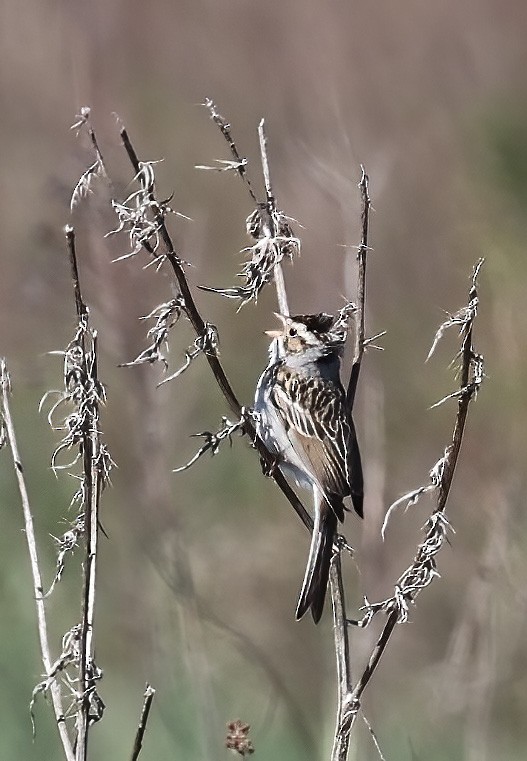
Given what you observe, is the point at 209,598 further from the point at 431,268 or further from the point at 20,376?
the point at 431,268

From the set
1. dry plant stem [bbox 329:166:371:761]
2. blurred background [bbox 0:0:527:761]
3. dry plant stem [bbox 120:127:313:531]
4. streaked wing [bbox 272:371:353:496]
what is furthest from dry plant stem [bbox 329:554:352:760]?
streaked wing [bbox 272:371:353:496]

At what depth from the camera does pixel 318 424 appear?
3.46 metres

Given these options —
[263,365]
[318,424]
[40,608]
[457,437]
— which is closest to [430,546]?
[457,437]

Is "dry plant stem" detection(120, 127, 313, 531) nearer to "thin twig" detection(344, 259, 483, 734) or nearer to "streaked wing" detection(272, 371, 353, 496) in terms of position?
"thin twig" detection(344, 259, 483, 734)

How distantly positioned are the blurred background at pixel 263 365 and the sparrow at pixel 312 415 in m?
0.12

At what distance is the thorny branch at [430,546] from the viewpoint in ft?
6.46

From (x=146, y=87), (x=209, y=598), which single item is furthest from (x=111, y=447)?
(x=146, y=87)

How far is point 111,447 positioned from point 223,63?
4.12m

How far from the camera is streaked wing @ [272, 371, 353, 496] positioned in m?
3.25

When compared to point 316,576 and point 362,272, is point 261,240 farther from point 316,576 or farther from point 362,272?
point 316,576

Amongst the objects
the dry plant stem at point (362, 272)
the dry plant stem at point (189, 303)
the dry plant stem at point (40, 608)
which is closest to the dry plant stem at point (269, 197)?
the dry plant stem at point (362, 272)

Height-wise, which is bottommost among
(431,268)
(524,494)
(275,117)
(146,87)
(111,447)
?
(524,494)

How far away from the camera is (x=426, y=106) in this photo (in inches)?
301

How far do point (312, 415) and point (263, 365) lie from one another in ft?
6.04
